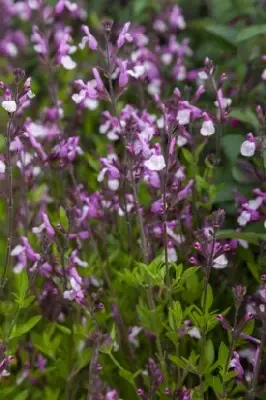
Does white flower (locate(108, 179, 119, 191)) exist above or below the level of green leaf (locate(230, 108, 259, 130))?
below

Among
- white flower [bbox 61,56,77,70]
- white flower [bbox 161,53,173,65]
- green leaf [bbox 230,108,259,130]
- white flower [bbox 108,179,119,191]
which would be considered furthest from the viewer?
white flower [bbox 161,53,173,65]

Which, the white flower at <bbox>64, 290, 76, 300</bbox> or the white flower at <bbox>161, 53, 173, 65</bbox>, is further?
the white flower at <bbox>161, 53, 173, 65</bbox>

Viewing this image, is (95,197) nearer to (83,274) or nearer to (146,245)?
(83,274)

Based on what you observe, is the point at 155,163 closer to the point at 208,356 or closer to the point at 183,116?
the point at 183,116

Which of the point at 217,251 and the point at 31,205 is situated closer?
the point at 217,251

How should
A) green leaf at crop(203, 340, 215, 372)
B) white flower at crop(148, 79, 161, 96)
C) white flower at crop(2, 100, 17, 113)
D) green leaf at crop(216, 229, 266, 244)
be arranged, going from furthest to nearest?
1. white flower at crop(148, 79, 161, 96)
2. green leaf at crop(216, 229, 266, 244)
3. green leaf at crop(203, 340, 215, 372)
4. white flower at crop(2, 100, 17, 113)

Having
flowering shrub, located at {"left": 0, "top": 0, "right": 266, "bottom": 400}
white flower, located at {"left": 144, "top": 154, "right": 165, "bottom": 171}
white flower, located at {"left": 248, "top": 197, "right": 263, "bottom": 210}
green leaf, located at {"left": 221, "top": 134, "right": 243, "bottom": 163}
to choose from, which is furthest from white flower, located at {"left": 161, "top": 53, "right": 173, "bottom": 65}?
white flower, located at {"left": 144, "top": 154, "right": 165, "bottom": 171}

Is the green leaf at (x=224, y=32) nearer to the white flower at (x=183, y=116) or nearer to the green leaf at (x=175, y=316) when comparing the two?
the white flower at (x=183, y=116)

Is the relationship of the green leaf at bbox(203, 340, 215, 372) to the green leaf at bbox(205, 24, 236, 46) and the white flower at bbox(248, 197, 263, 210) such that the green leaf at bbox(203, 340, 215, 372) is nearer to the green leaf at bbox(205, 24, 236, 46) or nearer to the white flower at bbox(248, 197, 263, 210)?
the white flower at bbox(248, 197, 263, 210)

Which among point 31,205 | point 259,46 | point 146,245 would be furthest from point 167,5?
point 146,245

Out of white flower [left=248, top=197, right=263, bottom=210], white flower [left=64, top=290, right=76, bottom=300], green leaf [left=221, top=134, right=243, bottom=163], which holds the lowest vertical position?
white flower [left=64, top=290, right=76, bottom=300]
